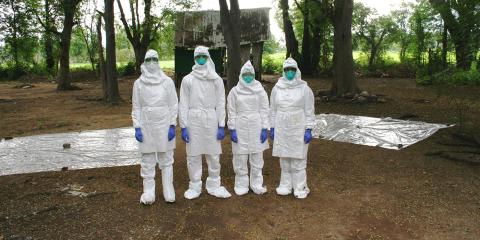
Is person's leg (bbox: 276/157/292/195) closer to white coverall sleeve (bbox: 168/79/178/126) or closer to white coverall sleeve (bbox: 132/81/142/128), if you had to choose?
white coverall sleeve (bbox: 168/79/178/126)

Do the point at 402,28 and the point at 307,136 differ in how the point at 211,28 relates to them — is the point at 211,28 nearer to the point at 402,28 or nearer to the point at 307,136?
the point at 402,28

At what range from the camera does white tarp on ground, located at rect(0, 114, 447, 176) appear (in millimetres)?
5988

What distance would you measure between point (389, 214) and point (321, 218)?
29.1 inches

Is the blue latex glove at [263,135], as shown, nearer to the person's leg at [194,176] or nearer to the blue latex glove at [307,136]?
the blue latex glove at [307,136]

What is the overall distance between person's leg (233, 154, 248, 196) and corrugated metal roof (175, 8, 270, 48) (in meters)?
14.2

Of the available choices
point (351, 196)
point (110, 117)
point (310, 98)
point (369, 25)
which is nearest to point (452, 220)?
point (351, 196)

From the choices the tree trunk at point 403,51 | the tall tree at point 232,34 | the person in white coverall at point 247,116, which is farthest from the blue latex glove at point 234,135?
the tree trunk at point 403,51

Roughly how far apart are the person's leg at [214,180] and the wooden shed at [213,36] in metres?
14.2

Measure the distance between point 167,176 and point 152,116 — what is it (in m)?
0.73

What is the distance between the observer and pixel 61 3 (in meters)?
14.7

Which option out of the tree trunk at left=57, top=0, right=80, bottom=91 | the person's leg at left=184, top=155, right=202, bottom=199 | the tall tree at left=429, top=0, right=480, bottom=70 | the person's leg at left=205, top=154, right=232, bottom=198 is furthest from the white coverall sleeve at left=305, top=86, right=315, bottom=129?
the tree trunk at left=57, top=0, right=80, bottom=91

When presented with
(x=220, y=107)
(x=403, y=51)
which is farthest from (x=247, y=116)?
(x=403, y=51)

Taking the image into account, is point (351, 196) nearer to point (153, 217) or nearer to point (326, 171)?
point (326, 171)

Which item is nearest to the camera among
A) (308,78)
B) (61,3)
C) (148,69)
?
(148,69)
